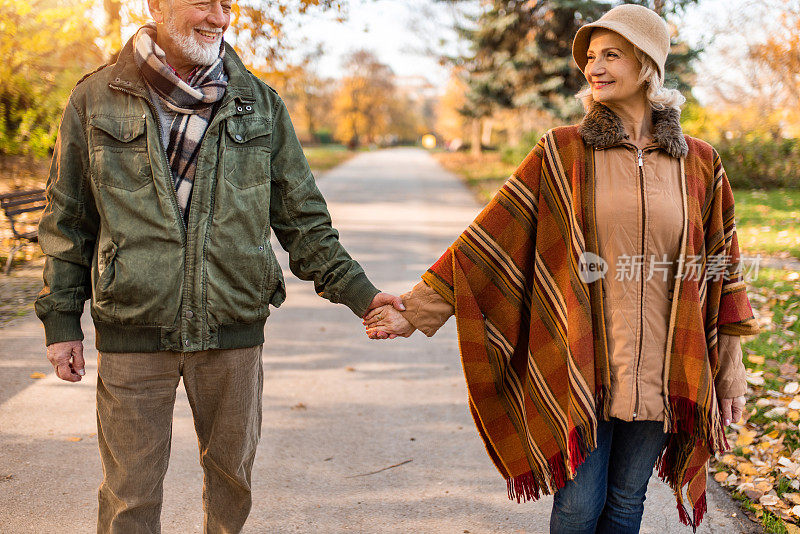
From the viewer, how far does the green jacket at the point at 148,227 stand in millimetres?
2363

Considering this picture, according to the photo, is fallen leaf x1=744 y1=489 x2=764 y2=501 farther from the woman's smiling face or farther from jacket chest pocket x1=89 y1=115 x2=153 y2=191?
jacket chest pocket x1=89 y1=115 x2=153 y2=191

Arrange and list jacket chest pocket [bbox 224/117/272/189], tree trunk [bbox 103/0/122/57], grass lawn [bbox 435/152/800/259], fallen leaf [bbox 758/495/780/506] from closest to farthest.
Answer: jacket chest pocket [bbox 224/117/272/189]
fallen leaf [bbox 758/495/780/506]
grass lawn [bbox 435/152/800/259]
tree trunk [bbox 103/0/122/57]

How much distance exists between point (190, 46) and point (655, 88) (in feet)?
5.37

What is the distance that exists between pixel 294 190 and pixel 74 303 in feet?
2.86

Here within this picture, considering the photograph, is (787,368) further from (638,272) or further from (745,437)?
(638,272)

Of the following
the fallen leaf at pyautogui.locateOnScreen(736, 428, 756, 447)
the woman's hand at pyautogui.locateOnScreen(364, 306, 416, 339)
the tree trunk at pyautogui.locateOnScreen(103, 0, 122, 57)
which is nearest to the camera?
the woman's hand at pyautogui.locateOnScreen(364, 306, 416, 339)

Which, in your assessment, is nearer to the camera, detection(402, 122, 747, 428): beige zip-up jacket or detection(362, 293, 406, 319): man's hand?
detection(402, 122, 747, 428): beige zip-up jacket

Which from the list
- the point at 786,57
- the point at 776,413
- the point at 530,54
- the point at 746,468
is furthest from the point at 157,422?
the point at 786,57

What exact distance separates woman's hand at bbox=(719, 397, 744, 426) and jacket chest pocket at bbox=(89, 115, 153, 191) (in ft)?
7.26

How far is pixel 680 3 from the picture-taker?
15.5m

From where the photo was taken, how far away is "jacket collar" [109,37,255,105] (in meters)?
2.39

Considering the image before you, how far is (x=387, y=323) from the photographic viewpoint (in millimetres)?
2936

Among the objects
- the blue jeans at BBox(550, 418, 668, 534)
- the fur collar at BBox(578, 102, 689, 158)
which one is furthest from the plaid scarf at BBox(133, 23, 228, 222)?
the blue jeans at BBox(550, 418, 668, 534)

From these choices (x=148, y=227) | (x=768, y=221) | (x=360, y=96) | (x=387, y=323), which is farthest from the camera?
(x=360, y=96)
